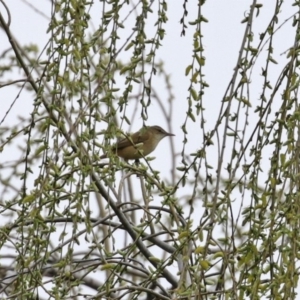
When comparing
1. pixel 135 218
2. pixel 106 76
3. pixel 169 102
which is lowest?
pixel 106 76

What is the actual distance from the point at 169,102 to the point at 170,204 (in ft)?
17.1

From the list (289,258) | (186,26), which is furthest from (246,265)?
(186,26)

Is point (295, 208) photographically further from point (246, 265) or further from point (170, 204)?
point (170, 204)

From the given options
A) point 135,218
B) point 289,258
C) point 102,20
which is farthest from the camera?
point 135,218

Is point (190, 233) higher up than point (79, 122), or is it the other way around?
point (79, 122)

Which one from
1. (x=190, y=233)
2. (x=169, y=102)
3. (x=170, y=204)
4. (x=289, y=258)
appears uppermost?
(x=169, y=102)

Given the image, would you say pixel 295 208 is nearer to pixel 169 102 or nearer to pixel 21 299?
pixel 21 299

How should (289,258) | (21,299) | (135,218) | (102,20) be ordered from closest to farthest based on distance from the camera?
A: (289,258), (21,299), (102,20), (135,218)

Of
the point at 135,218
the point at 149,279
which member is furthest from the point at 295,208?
the point at 135,218

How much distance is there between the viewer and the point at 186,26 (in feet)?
10.2

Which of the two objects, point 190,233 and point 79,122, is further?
point 79,122

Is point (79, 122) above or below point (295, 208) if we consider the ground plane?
above

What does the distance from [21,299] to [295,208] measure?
812mm

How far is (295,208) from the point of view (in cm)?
265
